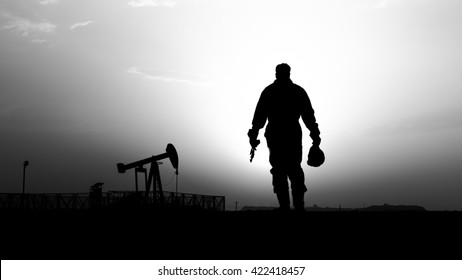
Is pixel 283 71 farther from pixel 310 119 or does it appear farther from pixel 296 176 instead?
pixel 296 176

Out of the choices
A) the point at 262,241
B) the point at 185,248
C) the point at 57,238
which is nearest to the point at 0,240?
the point at 57,238

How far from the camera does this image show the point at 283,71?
29.6 ft

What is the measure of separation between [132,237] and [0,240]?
150cm

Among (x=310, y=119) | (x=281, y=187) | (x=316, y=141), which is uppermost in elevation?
(x=310, y=119)

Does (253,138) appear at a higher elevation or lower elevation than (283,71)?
lower

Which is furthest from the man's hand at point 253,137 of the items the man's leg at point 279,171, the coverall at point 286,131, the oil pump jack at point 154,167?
the oil pump jack at point 154,167

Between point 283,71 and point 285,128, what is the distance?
39.4 inches

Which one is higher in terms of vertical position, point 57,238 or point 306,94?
point 306,94

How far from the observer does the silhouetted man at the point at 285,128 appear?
8711mm

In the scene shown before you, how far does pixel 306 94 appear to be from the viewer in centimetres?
903

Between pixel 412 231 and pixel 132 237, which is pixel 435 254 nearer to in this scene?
pixel 412 231

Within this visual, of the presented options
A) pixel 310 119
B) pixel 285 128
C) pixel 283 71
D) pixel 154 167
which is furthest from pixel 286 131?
pixel 154 167

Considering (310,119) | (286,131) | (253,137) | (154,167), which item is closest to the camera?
(286,131)
